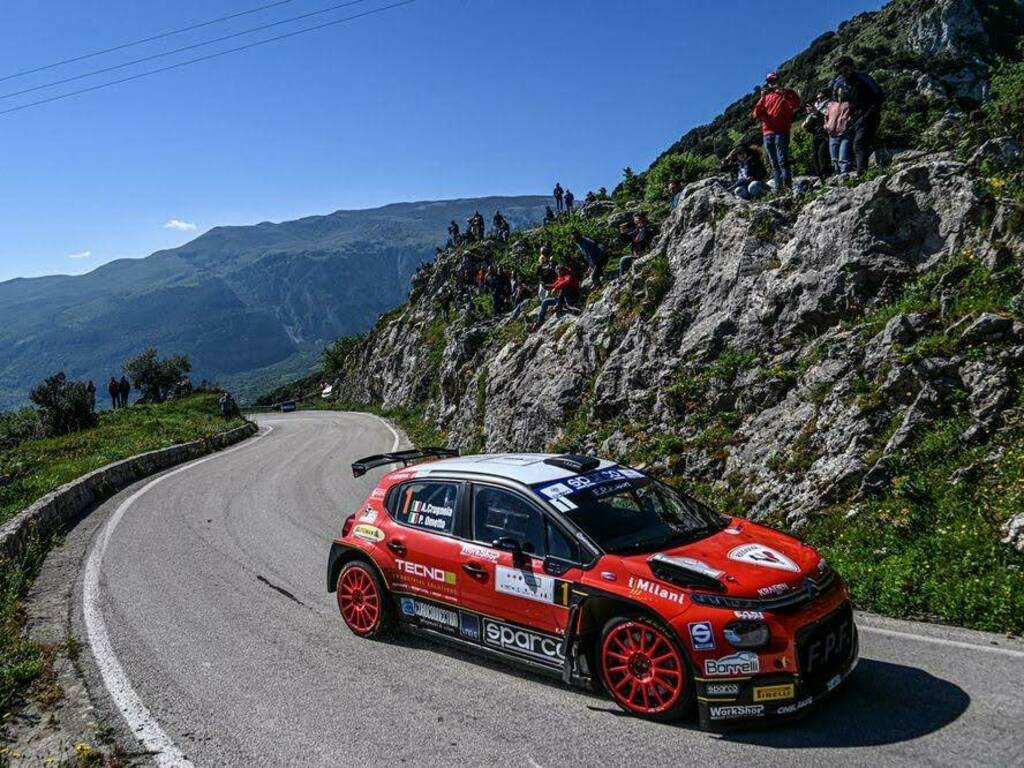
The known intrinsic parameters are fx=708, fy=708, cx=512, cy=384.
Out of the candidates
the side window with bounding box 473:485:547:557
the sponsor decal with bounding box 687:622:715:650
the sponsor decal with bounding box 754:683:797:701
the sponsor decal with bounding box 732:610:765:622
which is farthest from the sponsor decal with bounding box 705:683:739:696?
the side window with bounding box 473:485:547:557

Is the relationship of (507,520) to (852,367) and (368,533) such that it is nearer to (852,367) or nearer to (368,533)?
(368,533)

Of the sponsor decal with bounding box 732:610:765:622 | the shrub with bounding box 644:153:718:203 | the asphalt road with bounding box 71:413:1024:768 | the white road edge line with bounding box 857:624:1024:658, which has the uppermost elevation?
the shrub with bounding box 644:153:718:203

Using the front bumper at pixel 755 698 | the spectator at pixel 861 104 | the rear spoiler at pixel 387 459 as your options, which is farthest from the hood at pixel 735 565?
the spectator at pixel 861 104

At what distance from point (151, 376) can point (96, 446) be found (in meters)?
33.4

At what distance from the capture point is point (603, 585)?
5.55 m

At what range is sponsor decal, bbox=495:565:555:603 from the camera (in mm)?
5887

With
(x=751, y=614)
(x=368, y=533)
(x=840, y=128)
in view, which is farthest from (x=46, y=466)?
(x=840, y=128)

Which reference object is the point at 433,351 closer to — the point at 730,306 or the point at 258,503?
the point at 258,503

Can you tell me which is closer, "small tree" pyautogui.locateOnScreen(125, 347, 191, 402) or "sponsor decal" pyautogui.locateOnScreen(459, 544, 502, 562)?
"sponsor decal" pyautogui.locateOnScreen(459, 544, 502, 562)

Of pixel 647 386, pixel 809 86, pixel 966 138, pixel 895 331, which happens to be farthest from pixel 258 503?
pixel 809 86

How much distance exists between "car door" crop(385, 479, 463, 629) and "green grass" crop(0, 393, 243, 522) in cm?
976

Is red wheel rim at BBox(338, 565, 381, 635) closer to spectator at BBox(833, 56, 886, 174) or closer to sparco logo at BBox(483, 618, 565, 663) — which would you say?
sparco logo at BBox(483, 618, 565, 663)

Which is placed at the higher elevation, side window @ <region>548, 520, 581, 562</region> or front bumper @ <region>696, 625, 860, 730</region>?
side window @ <region>548, 520, 581, 562</region>

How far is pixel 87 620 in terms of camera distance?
8422mm
